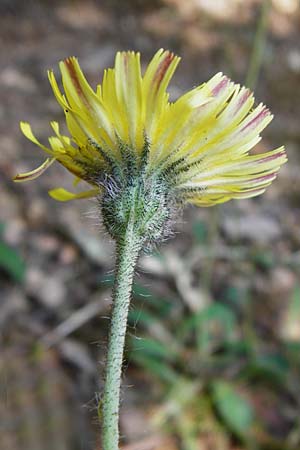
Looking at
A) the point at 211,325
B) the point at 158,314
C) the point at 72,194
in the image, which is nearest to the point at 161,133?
the point at 72,194

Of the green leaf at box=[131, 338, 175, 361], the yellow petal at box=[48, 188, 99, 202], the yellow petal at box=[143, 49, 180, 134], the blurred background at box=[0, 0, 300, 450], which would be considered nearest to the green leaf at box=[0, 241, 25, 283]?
the blurred background at box=[0, 0, 300, 450]

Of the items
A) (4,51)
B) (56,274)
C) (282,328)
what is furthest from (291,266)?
(4,51)

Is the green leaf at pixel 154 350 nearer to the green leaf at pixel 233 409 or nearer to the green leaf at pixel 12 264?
the green leaf at pixel 233 409

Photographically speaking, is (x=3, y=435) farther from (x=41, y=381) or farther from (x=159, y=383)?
(x=159, y=383)

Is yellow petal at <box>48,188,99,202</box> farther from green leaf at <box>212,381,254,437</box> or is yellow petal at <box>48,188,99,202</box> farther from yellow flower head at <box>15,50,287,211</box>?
green leaf at <box>212,381,254,437</box>

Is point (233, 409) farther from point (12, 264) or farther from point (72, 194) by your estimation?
point (72, 194)

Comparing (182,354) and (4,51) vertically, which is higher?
(4,51)
